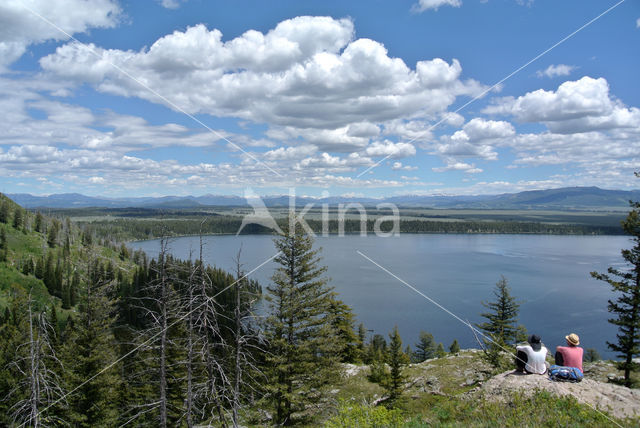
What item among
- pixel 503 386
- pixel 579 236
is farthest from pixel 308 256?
pixel 579 236

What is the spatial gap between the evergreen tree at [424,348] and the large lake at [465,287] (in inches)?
88.9

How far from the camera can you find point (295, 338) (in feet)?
59.7

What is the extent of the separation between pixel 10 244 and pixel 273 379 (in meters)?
109

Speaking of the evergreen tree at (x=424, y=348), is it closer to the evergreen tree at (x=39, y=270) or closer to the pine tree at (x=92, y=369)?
the pine tree at (x=92, y=369)

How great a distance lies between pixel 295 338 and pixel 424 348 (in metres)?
35.7

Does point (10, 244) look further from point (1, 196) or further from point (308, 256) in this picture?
point (308, 256)

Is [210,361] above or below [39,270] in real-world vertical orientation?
above

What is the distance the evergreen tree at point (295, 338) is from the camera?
17.4 meters

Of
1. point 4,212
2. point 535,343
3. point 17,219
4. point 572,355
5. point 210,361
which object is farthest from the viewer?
point 17,219

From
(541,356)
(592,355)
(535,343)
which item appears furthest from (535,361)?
(592,355)

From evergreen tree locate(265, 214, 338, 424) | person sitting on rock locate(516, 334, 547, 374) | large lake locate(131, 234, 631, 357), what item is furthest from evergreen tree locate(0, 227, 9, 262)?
person sitting on rock locate(516, 334, 547, 374)

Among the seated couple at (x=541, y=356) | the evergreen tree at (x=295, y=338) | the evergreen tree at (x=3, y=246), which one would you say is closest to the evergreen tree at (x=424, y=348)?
the evergreen tree at (x=295, y=338)

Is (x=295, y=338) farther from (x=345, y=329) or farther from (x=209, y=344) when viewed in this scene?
(x=345, y=329)

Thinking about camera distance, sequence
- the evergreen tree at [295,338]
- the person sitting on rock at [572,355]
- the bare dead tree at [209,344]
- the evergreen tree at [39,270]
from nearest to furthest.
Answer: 1. the person sitting on rock at [572,355]
2. the bare dead tree at [209,344]
3. the evergreen tree at [295,338]
4. the evergreen tree at [39,270]
